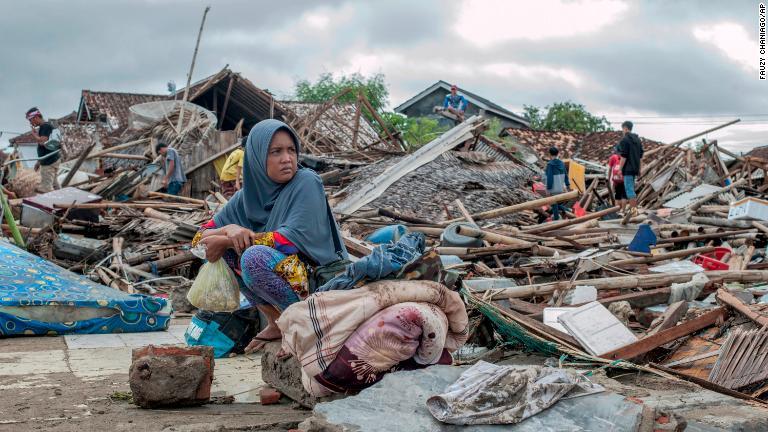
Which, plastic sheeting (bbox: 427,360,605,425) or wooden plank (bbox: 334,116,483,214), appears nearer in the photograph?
plastic sheeting (bbox: 427,360,605,425)

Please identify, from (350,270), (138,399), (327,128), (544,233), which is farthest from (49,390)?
(327,128)

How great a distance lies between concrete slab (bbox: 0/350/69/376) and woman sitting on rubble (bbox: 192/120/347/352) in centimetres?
115

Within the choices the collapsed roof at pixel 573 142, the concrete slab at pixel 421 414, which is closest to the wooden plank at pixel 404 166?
the concrete slab at pixel 421 414

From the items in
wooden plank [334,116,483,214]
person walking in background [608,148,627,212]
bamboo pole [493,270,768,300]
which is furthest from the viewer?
person walking in background [608,148,627,212]

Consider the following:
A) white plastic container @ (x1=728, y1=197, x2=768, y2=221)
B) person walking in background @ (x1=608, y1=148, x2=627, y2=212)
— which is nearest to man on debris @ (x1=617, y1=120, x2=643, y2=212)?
person walking in background @ (x1=608, y1=148, x2=627, y2=212)

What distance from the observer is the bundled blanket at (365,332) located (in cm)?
341

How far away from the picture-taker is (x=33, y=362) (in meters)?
4.84

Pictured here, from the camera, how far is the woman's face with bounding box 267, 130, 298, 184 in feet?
14.0

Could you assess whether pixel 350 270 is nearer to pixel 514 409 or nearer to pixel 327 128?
pixel 514 409

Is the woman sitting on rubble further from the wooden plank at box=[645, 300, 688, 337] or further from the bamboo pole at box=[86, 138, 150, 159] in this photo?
the bamboo pole at box=[86, 138, 150, 159]

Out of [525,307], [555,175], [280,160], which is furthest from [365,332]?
[555,175]

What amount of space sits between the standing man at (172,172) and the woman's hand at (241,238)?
36.4 feet

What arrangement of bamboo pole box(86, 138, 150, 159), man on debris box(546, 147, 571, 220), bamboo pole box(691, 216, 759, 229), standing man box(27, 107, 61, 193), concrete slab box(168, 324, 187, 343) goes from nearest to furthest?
concrete slab box(168, 324, 187, 343)
bamboo pole box(691, 216, 759, 229)
standing man box(27, 107, 61, 193)
man on debris box(546, 147, 571, 220)
bamboo pole box(86, 138, 150, 159)

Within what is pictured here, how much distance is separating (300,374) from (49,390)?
4.18 ft
